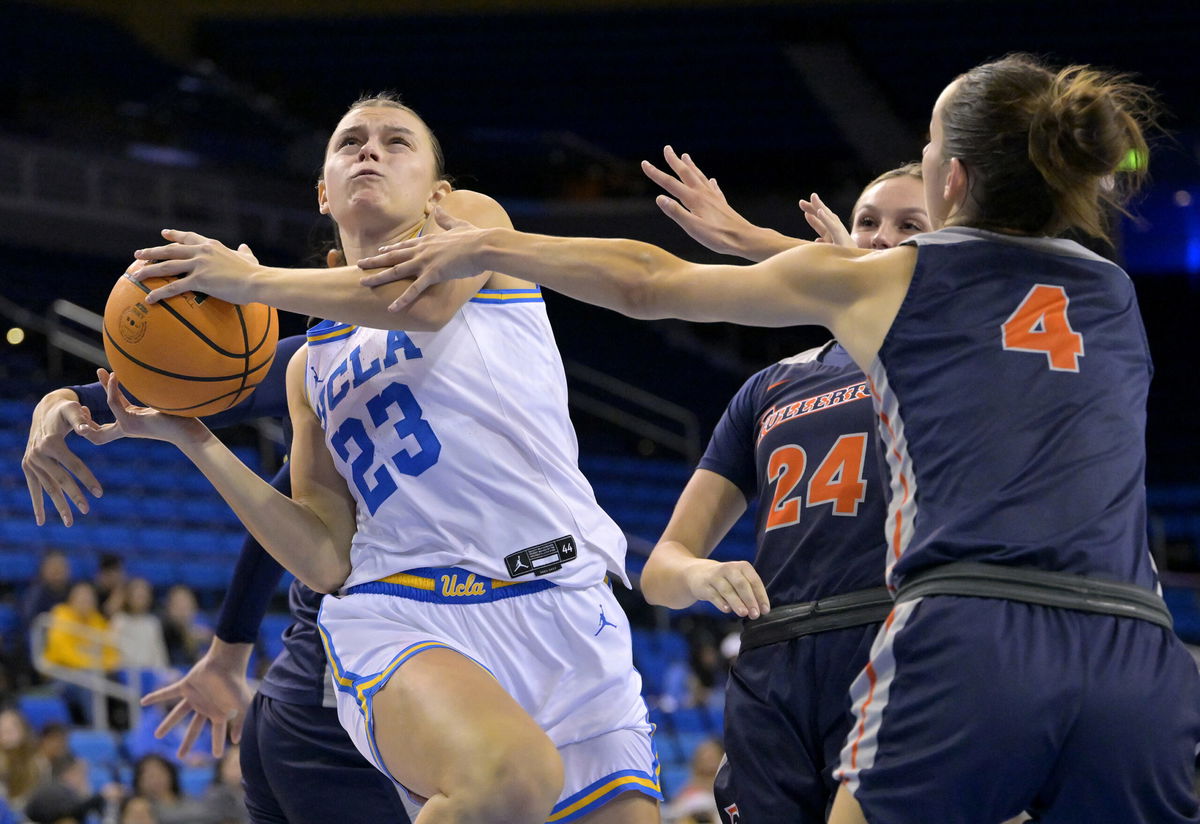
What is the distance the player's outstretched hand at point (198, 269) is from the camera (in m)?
3.19

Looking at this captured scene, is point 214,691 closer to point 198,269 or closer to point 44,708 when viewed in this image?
point 198,269

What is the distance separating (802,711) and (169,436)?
5.38ft

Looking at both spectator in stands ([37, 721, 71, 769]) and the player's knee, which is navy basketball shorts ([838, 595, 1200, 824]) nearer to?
the player's knee

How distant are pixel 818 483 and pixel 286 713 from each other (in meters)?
1.66

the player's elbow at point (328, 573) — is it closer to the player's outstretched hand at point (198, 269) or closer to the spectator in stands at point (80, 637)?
the player's outstretched hand at point (198, 269)

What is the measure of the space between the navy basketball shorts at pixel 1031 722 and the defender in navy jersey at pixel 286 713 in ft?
6.30

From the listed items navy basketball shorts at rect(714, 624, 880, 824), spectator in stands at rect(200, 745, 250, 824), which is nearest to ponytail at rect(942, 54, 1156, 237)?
navy basketball shorts at rect(714, 624, 880, 824)

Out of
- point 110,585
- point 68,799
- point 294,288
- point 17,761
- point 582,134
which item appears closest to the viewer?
point 294,288

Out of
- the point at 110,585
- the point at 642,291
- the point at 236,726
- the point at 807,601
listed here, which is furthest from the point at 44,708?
the point at 642,291

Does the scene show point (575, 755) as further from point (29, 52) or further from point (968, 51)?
point (29, 52)

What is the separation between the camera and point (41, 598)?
9.79 meters

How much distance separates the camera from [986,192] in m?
2.57

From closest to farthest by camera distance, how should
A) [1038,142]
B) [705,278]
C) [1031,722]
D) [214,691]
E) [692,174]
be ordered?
[1031,722], [1038,142], [705,278], [692,174], [214,691]

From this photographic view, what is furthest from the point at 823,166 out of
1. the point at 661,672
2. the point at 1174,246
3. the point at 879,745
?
the point at 879,745
